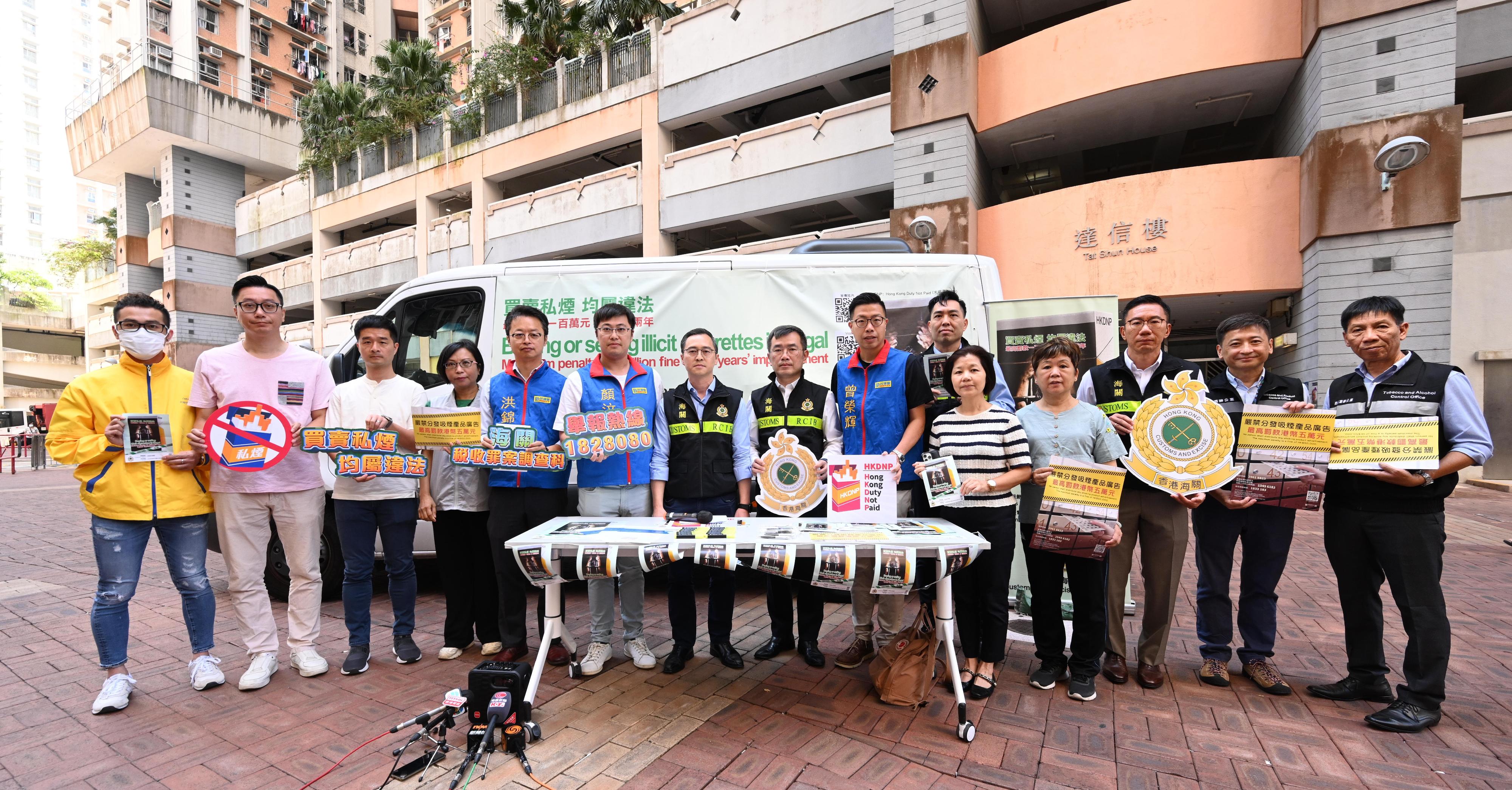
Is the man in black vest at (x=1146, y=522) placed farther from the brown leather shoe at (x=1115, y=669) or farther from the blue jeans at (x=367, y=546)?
the blue jeans at (x=367, y=546)

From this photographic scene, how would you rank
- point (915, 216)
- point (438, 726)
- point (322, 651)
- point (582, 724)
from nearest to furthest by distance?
point (438, 726)
point (582, 724)
point (322, 651)
point (915, 216)

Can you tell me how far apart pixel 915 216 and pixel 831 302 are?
8223 mm

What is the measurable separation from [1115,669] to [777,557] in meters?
2.20

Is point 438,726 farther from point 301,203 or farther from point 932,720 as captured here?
point 301,203

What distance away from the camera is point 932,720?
3.05m

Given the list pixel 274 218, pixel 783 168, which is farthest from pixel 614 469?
pixel 274 218

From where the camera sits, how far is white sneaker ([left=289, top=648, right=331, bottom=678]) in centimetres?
363

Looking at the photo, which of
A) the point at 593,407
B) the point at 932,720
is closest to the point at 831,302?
the point at 593,407

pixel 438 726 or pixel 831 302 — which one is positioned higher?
pixel 831 302

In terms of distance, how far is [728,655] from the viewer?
367 cm

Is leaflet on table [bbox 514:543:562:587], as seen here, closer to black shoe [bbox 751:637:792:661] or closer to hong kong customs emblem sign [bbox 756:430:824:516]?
hong kong customs emblem sign [bbox 756:430:824:516]

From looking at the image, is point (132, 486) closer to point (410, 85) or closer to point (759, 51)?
point (759, 51)

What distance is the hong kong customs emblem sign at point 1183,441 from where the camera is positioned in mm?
3105

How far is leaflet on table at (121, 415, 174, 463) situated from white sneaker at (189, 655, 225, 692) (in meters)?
1.20
